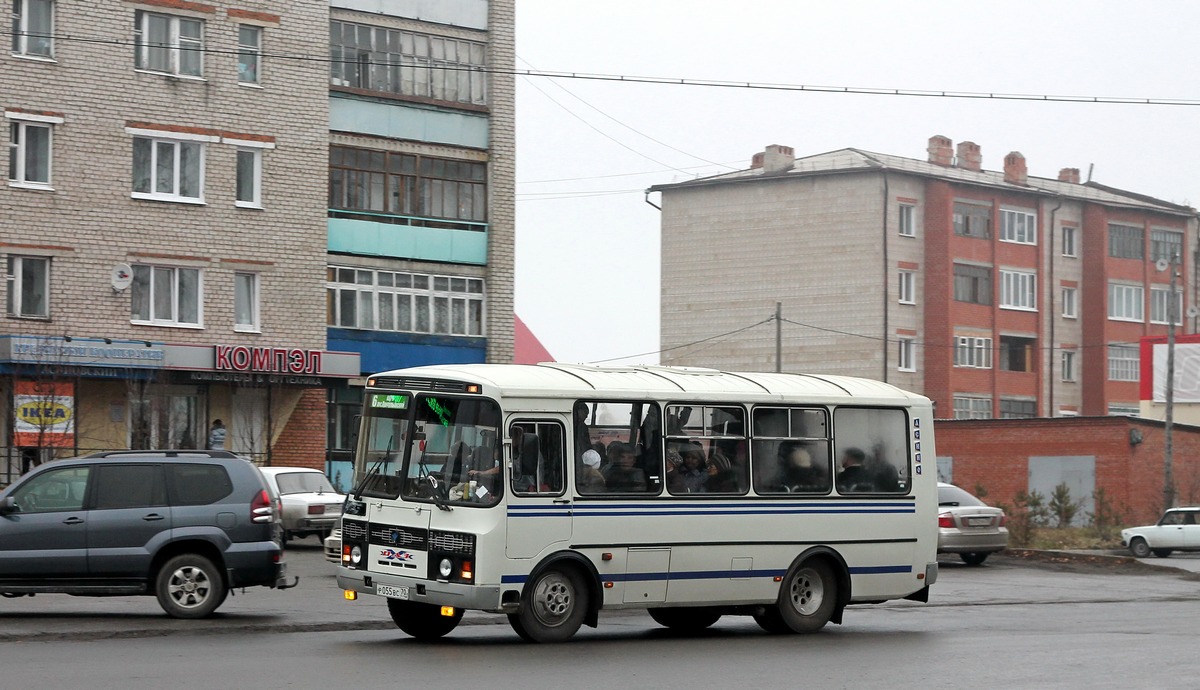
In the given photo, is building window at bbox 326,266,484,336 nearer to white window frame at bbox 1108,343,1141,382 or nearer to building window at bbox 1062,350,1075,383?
building window at bbox 1062,350,1075,383

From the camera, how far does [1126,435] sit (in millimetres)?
50875

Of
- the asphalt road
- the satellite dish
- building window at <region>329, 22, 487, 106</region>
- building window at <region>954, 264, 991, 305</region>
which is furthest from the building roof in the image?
the asphalt road

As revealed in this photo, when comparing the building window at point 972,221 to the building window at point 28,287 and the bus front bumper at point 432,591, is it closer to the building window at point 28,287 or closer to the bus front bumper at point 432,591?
the building window at point 28,287

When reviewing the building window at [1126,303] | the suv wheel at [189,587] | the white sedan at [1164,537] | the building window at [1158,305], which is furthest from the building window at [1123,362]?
the suv wheel at [189,587]

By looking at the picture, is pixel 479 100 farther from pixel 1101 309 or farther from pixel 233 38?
pixel 1101 309

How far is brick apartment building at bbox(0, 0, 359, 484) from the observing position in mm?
35531

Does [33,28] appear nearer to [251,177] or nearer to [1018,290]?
[251,177]

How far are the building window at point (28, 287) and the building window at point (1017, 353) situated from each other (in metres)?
46.2

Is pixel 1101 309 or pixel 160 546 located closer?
pixel 160 546

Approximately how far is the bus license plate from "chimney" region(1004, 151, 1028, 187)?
64.4 m

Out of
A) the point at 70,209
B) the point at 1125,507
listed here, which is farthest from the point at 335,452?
the point at 1125,507

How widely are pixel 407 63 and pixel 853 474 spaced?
2619cm

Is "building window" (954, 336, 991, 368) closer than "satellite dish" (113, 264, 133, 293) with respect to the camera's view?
No

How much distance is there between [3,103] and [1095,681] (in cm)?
2942
